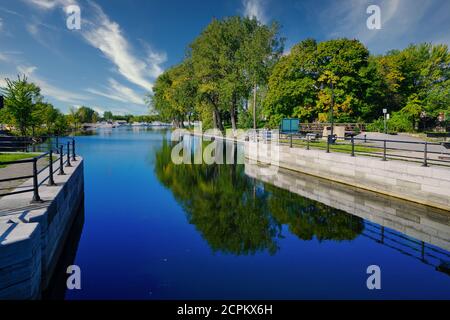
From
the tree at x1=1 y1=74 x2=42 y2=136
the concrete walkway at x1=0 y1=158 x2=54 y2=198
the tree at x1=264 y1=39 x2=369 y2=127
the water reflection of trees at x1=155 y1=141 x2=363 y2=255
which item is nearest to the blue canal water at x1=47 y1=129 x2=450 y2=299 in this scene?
the water reflection of trees at x1=155 y1=141 x2=363 y2=255

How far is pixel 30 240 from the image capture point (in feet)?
15.4

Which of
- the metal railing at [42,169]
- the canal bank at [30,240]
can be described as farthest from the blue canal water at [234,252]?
the metal railing at [42,169]

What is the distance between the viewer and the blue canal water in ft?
19.6

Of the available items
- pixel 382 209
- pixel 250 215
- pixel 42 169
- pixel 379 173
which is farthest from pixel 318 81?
pixel 42 169

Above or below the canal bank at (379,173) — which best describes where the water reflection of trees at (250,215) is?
below

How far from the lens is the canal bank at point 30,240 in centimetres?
445

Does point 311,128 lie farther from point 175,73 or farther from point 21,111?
point 175,73

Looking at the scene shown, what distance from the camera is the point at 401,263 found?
7.20 m

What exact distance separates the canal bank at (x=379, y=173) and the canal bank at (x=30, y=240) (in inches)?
493

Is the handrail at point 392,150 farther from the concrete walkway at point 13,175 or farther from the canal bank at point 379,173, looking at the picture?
the concrete walkway at point 13,175

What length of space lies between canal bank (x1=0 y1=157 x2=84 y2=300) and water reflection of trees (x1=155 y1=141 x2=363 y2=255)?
3.98 metres

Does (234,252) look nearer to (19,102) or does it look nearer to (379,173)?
(379,173)
